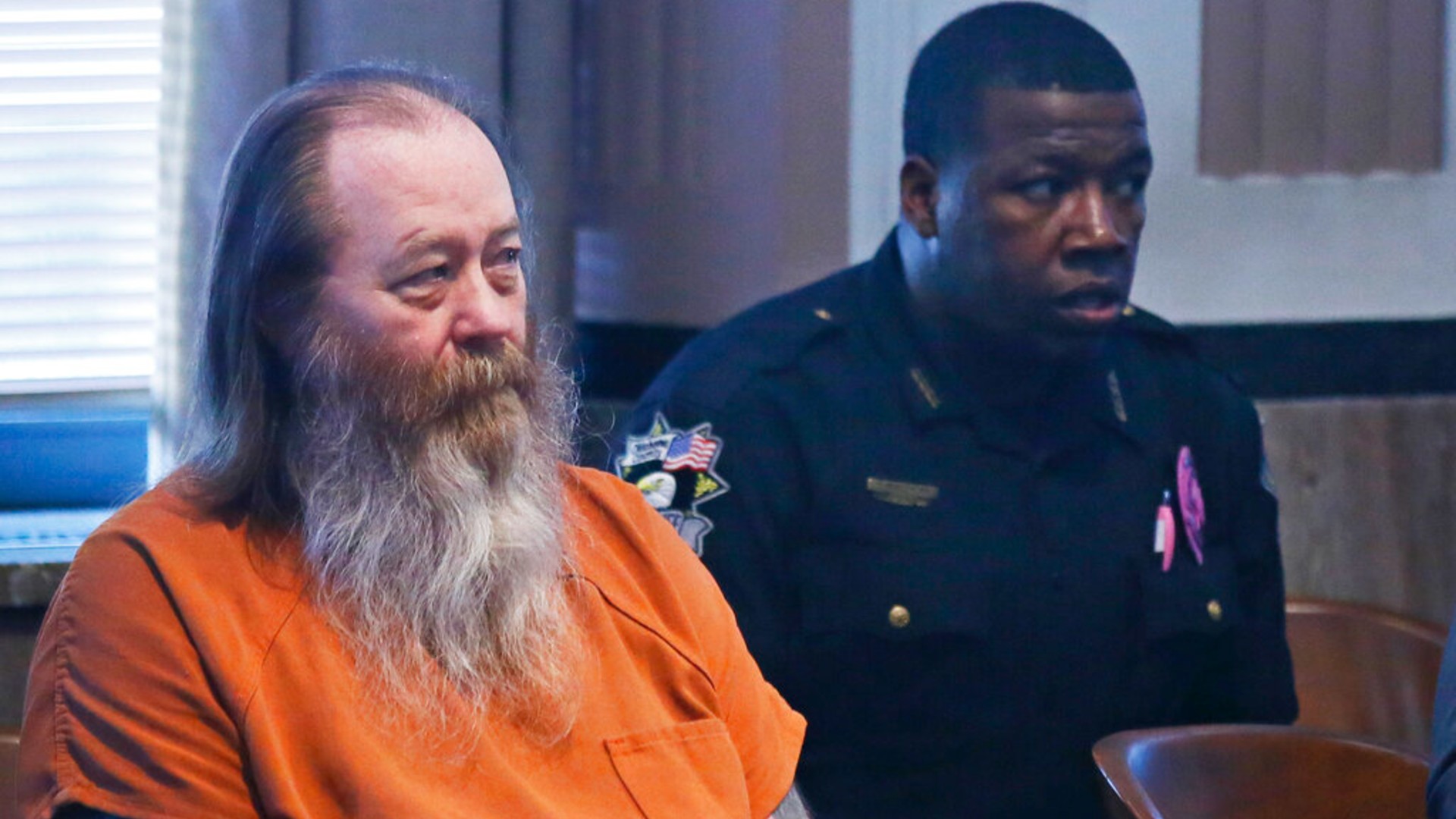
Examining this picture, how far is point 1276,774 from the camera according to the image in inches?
72.4

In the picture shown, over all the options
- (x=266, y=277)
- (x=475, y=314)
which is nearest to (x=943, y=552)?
(x=475, y=314)

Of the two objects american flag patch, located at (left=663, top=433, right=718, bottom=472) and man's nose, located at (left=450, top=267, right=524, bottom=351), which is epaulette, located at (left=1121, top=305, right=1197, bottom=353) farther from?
man's nose, located at (left=450, top=267, right=524, bottom=351)

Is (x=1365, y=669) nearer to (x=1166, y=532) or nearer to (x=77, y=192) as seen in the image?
(x=1166, y=532)

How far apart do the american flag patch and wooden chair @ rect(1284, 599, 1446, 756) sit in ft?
3.02

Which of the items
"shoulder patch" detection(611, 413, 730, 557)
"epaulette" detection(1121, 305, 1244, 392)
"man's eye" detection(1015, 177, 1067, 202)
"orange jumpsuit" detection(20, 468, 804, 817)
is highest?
"man's eye" detection(1015, 177, 1067, 202)

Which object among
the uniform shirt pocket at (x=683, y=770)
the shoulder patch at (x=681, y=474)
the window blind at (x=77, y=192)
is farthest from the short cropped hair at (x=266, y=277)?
the window blind at (x=77, y=192)

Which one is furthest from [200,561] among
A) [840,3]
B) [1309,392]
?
[1309,392]

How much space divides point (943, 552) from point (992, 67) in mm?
677

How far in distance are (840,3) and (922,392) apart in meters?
0.71

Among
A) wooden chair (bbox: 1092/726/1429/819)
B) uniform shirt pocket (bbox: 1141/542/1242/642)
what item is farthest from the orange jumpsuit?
uniform shirt pocket (bbox: 1141/542/1242/642)

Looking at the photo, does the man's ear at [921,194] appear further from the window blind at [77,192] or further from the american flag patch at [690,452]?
the window blind at [77,192]

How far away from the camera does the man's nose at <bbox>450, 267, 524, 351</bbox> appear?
1.51m

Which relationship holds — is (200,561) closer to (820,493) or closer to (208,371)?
(208,371)

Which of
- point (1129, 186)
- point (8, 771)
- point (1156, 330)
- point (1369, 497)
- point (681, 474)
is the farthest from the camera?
point (1369, 497)
